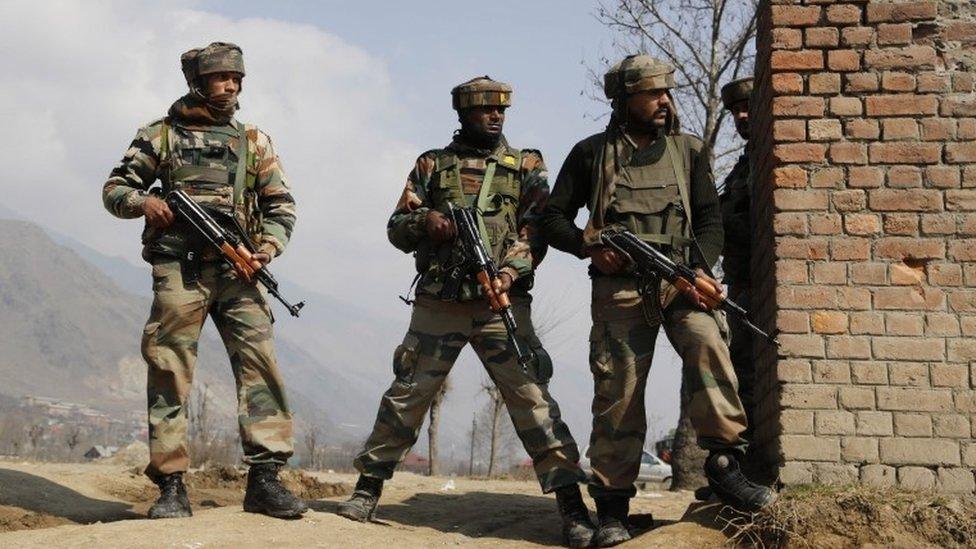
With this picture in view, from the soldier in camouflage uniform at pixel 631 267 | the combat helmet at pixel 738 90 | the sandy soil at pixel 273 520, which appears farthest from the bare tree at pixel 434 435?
the soldier in camouflage uniform at pixel 631 267

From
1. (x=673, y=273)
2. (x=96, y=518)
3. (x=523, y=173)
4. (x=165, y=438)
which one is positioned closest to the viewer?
(x=673, y=273)

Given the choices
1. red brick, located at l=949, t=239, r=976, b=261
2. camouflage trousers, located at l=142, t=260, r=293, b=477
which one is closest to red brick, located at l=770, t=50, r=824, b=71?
red brick, located at l=949, t=239, r=976, b=261

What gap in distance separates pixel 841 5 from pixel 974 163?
936 millimetres

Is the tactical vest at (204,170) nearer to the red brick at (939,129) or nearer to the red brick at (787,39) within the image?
the red brick at (787,39)

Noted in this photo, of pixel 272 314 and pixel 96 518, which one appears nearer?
pixel 272 314

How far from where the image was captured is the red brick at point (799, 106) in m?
5.26

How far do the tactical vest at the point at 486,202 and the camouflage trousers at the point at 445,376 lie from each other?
0.51 feet

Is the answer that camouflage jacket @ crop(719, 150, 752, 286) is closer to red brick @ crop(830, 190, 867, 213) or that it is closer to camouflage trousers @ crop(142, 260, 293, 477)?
red brick @ crop(830, 190, 867, 213)

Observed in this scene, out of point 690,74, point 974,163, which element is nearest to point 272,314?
point 974,163

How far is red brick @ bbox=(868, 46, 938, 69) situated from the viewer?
521 centimetres

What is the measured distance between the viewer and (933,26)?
17.1 ft

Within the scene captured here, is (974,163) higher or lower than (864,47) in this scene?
lower

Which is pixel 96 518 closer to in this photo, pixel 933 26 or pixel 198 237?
pixel 198 237

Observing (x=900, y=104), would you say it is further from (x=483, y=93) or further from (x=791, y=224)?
(x=483, y=93)
